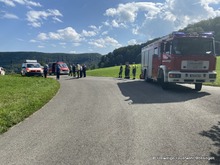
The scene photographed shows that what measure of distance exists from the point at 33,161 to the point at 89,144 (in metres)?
1.29

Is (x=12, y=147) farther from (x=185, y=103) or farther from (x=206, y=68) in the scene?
(x=206, y=68)

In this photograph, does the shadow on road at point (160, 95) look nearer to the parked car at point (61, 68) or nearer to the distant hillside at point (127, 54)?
the parked car at point (61, 68)

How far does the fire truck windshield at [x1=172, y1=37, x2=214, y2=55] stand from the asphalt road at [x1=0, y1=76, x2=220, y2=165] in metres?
5.02

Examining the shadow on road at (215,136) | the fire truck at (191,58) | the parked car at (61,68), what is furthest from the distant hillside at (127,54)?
the shadow on road at (215,136)

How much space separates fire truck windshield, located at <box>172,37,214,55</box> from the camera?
14.3 metres

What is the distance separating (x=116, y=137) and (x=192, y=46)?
9.71 m

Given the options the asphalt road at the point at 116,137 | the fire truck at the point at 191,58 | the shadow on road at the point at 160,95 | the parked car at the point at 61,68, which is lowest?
the asphalt road at the point at 116,137

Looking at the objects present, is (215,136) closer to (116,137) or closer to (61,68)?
(116,137)

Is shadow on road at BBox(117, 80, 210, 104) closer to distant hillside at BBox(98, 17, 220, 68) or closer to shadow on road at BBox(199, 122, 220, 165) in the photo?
shadow on road at BBox(199, 122, 220, 165)

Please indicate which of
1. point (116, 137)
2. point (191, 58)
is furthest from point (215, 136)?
point (191, 58)

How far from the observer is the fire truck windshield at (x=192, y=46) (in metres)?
14.3

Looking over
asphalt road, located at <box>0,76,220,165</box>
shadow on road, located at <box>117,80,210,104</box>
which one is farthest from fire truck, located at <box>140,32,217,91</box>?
asphalt road, located at <box>0,76,220,165</box>

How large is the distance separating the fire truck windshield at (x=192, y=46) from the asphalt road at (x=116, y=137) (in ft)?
16.5

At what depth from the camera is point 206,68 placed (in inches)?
565
